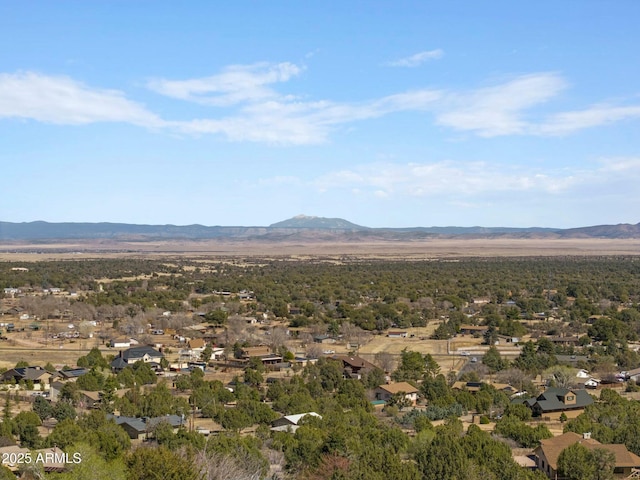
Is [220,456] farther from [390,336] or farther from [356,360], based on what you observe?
[390,336]

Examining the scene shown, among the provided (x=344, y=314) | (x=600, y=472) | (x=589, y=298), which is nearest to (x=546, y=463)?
(x=600, y=472)

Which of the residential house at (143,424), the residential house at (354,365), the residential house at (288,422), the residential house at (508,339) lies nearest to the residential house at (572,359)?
the residential house at (508,339)

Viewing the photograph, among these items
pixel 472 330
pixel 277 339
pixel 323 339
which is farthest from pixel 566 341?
pixel 277 339

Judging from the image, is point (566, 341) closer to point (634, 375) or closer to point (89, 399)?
point (634, 375)

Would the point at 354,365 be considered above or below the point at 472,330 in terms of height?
above

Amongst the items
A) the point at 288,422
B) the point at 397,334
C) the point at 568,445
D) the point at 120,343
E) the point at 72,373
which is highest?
the point at 568,445
